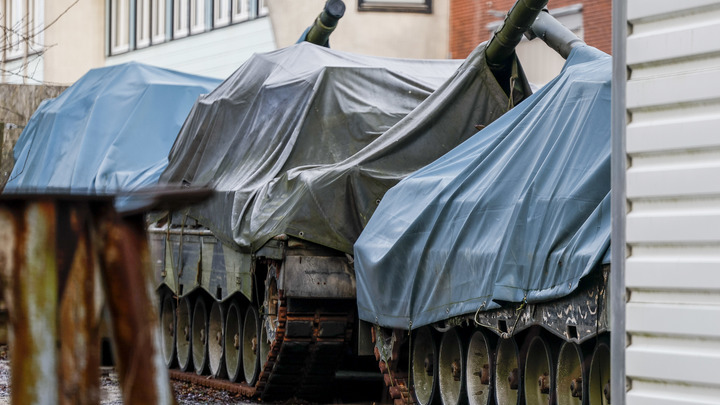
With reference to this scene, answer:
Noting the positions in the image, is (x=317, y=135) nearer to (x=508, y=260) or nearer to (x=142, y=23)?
(x=508, y=260)

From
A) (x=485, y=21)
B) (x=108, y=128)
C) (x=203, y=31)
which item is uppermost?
→ (x=203, y=31)

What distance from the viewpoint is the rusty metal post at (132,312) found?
3344mm

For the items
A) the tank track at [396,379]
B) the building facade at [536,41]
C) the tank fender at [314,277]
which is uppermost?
the building facade at [536,41]

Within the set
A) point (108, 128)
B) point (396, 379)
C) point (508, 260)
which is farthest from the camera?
point (108, 128)

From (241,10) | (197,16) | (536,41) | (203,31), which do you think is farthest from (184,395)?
(197,16)

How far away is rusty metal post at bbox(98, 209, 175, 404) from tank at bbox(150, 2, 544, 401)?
868 cm

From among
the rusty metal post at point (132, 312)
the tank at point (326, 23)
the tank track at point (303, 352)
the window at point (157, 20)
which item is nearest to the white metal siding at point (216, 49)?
the window at point (157, 20)

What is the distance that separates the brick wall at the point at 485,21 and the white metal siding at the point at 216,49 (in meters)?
3.99

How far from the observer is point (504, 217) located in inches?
395

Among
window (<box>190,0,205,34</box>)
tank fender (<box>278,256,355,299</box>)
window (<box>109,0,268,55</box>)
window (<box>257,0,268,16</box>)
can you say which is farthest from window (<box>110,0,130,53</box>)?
tank fender (<box>278,256,355,299</box>)

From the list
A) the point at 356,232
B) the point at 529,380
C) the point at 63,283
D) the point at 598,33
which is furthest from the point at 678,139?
the point at 598,33

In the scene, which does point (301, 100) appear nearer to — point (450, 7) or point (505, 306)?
point (505, 306)

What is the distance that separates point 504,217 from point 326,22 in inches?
321

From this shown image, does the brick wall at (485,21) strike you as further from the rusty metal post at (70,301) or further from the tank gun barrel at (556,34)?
the rusty metal post at (70,301)
